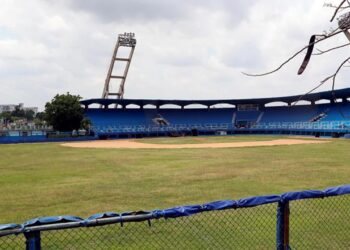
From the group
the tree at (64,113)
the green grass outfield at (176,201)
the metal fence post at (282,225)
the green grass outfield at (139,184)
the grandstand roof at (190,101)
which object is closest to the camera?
the metal fence post at (282,225)

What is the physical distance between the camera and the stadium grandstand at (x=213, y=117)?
229 ft

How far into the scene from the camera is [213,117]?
277ft

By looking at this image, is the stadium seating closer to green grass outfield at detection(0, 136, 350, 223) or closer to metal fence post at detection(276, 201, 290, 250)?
green grass outfield at detection(0, 136, 350, 223)

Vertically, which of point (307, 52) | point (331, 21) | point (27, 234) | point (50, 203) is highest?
point (331, 21)

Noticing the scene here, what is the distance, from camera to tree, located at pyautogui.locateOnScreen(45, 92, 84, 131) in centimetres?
6706

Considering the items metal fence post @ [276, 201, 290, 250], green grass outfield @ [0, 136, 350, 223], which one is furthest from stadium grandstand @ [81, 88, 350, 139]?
metal fence post @ [276, 201, 290, 250]

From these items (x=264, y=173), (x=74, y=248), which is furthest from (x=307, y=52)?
(x=264, y=173)

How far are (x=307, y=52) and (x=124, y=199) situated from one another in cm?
1061

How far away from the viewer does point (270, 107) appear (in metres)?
83.4

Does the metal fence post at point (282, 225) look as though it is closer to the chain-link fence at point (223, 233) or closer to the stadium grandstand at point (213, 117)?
the chain-link fence at point (223, 233)

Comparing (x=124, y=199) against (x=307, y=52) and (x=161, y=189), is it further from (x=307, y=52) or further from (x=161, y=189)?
(x=307, y=52)

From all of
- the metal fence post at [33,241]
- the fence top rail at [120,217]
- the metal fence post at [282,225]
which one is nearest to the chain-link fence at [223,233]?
the metal fence post at [282,225]

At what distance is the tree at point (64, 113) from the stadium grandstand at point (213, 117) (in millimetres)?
4096

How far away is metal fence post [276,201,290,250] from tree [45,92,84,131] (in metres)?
64.8
